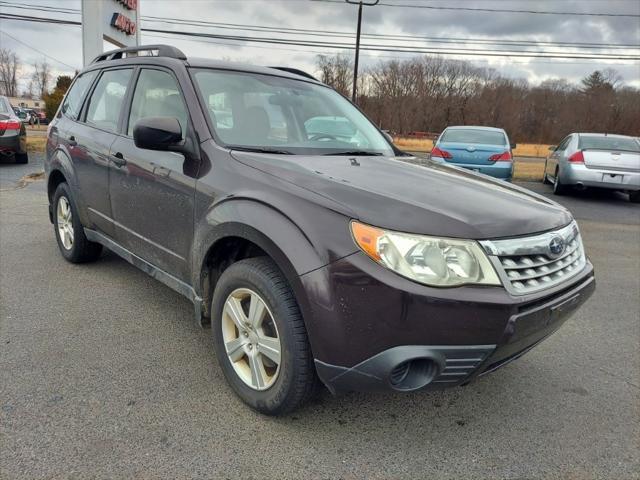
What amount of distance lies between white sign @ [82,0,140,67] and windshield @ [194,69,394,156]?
11.0 meters

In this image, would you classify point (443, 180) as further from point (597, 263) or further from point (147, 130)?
point (597, 263)

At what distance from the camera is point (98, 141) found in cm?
376

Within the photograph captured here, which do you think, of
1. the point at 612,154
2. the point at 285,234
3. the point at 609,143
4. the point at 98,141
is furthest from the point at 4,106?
the point at 609,143

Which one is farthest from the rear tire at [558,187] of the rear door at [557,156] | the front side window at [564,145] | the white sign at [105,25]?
the white sign at [105,25]

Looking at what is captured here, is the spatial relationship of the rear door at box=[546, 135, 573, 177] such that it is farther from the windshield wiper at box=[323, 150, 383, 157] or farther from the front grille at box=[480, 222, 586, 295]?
the front grille at box=[480, 222, 586, 295]

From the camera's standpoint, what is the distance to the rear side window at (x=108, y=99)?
367 centimetres

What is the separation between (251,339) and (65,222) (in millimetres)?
3084

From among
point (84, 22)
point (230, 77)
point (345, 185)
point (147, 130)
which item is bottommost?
point (345, 185)

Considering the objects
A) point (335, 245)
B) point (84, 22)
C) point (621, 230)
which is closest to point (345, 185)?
point (335, 245)

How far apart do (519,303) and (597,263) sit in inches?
181

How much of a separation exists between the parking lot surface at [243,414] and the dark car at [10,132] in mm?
9573

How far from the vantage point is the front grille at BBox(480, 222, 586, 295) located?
198 cm

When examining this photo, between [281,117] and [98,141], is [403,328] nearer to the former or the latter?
[281,117]

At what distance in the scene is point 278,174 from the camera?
2.34 meters
